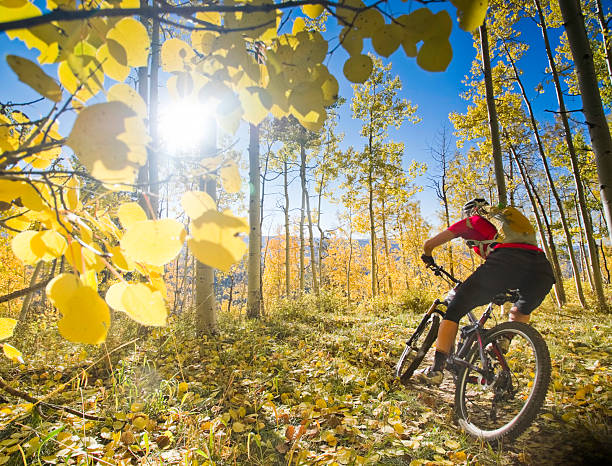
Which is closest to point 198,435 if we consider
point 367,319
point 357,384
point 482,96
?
point 357,384

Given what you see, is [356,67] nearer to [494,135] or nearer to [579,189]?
[494,135]

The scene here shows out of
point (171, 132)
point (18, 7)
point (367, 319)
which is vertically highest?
point (18, 7)

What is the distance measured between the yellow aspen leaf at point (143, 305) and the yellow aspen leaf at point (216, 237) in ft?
0.59

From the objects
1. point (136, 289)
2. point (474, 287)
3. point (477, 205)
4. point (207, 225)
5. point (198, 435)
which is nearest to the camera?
point (207, 225)

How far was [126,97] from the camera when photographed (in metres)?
0.46

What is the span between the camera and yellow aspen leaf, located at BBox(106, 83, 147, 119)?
1.50ft

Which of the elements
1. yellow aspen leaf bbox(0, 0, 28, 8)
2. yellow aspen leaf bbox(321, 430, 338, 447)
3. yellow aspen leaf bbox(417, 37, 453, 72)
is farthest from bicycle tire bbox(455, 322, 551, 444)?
yellow aspen leaf bbox(0, 0, 28, 8)

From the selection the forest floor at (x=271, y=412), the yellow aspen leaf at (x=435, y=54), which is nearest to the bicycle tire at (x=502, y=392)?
the forest floor at (x=271, y=412)

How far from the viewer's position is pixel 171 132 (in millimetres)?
537

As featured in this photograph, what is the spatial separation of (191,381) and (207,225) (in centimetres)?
304

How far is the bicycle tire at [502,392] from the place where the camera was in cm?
182

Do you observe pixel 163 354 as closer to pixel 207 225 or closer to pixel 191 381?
pixel 191 381

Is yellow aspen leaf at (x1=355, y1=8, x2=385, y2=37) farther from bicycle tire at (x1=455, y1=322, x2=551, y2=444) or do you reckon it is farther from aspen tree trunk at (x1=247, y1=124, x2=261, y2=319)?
aspen tree trunk at (x1=247, y1=124, x2=261, y2=319)

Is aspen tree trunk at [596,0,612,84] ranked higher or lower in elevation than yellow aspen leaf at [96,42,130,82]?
higher
